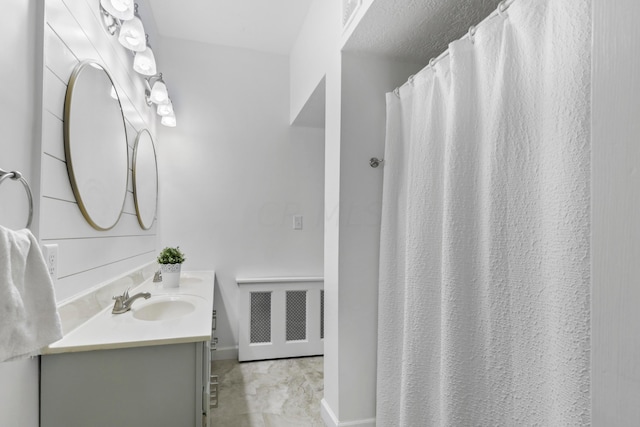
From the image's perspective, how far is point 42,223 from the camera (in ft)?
3.38

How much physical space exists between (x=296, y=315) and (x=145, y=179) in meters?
1.50

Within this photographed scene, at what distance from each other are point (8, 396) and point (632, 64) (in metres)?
1.44

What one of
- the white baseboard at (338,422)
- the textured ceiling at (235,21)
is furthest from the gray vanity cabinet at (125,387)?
the textured ceiling at (235,21)

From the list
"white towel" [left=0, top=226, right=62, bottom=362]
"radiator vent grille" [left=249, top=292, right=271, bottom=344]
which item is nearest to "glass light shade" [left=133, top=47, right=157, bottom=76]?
"white towel" [left=0, top=226, right=62, bottom=362]

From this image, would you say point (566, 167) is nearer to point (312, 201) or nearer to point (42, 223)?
point (42, 223)

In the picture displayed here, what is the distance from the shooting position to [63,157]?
3.87 feet

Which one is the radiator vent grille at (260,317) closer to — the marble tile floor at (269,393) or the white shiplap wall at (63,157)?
the marble tile floor at (269,393)

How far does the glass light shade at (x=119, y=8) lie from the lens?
1.40 meters

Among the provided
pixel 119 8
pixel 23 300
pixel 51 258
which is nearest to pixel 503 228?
pixel 23 300

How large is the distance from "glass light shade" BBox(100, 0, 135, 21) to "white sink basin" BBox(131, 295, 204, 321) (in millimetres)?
1289

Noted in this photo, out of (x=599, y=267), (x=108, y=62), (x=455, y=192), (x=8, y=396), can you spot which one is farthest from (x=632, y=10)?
(x=108, y=62)

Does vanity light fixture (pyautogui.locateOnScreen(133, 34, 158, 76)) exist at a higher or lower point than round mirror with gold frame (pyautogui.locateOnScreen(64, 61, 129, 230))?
higher

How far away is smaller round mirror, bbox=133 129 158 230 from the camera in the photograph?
1970 mm

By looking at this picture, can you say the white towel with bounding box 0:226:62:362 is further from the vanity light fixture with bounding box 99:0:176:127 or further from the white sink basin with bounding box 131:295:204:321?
the vanity light fixture with bounding box 99:0:176:127
